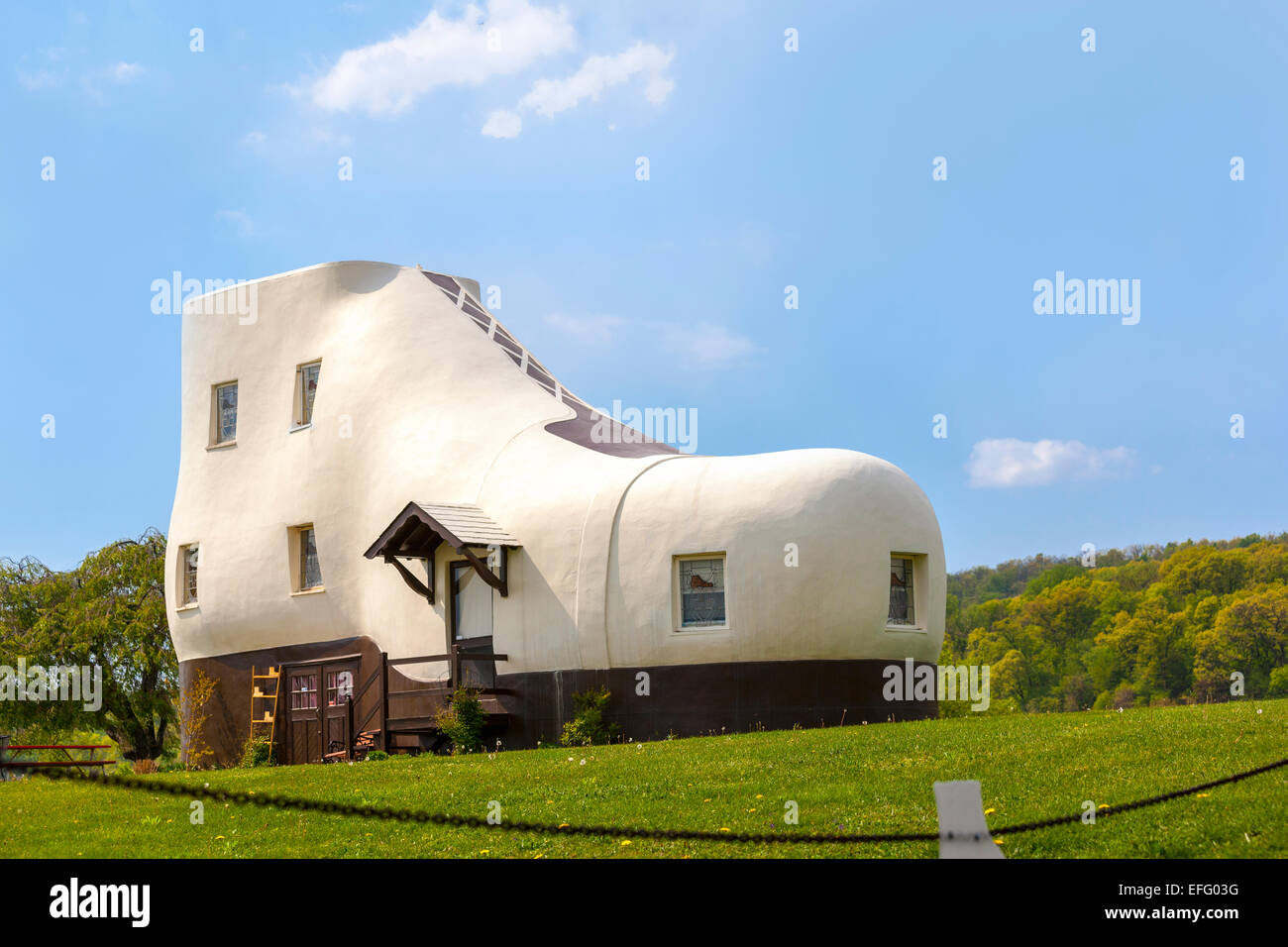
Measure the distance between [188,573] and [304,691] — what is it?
4.79m

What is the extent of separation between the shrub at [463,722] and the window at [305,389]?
27.4 feet

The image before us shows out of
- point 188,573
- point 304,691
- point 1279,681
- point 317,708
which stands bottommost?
point 1279,681

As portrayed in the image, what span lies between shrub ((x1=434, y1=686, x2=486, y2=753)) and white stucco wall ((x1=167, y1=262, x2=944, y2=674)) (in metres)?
1.06

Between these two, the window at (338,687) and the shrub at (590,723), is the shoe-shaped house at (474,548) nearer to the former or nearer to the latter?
the window at (338,687)

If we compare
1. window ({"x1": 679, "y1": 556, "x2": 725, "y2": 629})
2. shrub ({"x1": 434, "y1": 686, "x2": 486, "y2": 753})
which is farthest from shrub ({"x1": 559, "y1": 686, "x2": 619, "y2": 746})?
window ({"x1": 679, "y1": 556, "x2": 725, "y2": 629})

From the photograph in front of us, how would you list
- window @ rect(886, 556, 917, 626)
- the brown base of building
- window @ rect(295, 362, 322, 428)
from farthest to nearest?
window @ rect(295, 362, 322, 428) → window @ rect(886, 556, 917, 626) → the brown base of building

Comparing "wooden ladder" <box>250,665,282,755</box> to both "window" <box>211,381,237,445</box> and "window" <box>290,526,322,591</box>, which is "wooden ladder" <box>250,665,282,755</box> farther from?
"window" <box>211,381,237,445</box>

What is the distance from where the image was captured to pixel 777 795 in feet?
38.0

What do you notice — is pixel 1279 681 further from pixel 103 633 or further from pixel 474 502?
pixel 103 633

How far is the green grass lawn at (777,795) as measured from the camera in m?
9.07

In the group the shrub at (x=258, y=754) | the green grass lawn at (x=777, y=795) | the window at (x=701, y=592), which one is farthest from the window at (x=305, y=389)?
the green grass lawn at (x=777, y=795)

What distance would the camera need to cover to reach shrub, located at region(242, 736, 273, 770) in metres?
23.7

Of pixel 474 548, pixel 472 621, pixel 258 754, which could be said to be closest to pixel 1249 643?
pixel 472 621
